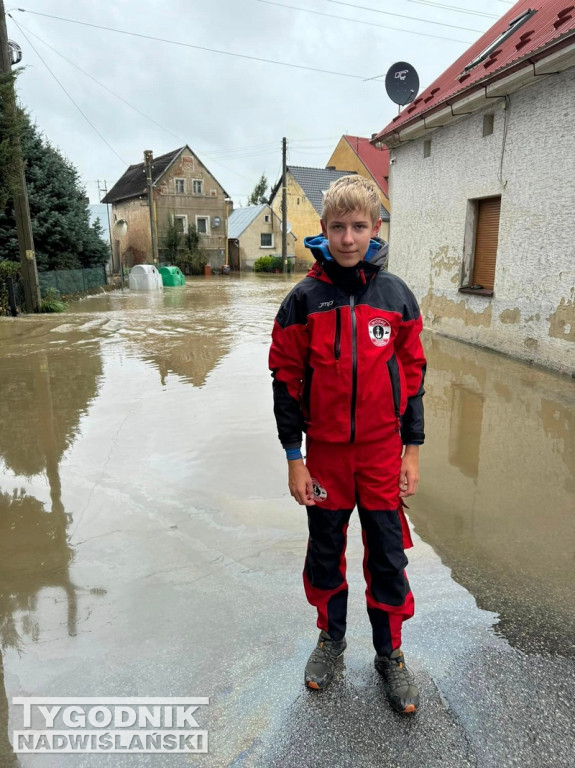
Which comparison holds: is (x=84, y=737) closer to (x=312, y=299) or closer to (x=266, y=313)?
(x=312, y=299)

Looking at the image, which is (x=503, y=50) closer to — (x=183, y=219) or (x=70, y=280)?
(x=70, y=280)

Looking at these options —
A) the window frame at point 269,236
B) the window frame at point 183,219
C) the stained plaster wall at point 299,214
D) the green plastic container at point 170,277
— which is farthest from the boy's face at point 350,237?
the window frame at point 269,236

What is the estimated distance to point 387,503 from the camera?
6.95 ft

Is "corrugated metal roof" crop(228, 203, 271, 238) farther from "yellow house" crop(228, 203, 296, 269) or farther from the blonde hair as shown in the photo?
the blonde hair

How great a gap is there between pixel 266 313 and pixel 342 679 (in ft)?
42.9

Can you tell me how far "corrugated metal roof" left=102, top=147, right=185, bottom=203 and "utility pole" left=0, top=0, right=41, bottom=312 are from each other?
25.7m

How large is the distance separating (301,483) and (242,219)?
44.3 m

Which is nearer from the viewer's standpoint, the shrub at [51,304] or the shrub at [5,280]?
the shrub at [5,280]

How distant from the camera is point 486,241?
9297 millimetres

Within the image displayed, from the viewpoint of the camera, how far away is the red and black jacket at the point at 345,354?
2.06m

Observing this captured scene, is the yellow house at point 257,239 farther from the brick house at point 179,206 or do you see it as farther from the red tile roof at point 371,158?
the red tile roof at point 371,158

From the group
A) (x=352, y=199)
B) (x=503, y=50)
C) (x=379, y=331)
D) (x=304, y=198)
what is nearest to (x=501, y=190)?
(x=503, y=50)

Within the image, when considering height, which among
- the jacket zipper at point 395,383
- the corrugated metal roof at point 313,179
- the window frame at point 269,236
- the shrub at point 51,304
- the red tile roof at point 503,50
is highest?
the corrugated metal roof at point 313,179

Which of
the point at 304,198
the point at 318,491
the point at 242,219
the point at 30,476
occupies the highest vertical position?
the point at 304,198
